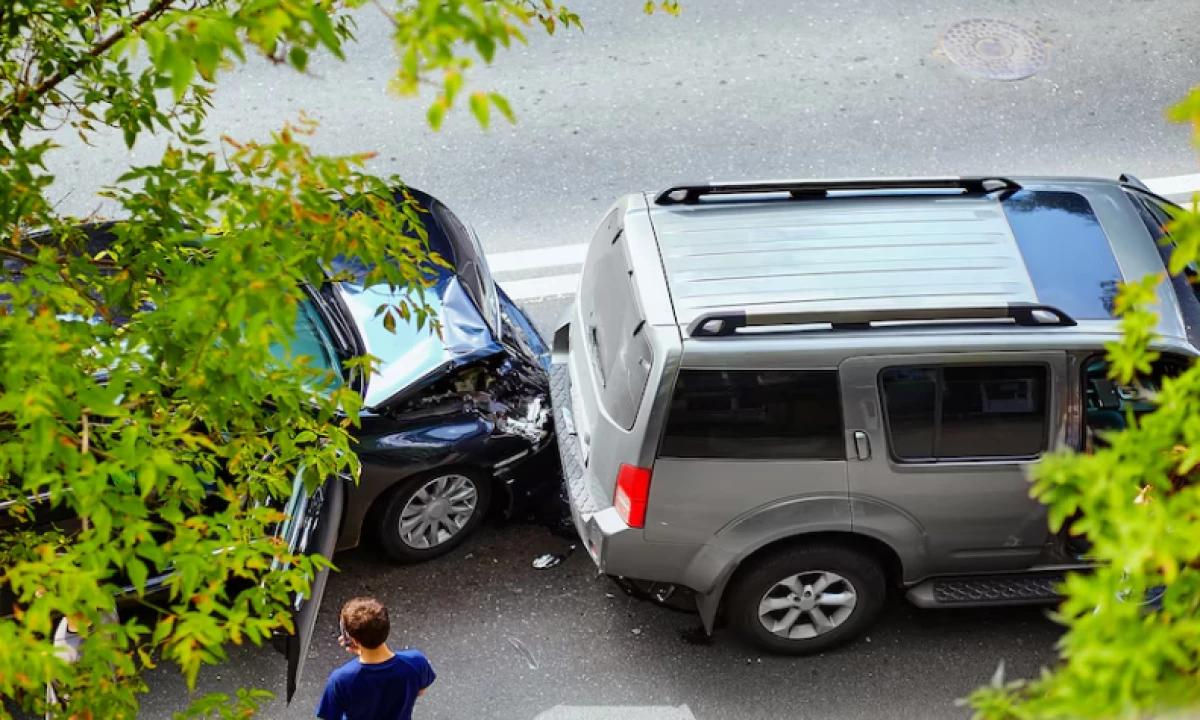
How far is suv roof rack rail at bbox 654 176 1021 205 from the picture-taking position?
239 inches

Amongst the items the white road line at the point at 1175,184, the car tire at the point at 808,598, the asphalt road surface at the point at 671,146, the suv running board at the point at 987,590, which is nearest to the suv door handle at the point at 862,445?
the car tire at the point at 808,598

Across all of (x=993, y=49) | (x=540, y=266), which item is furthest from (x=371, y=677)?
(x=993, y=49)

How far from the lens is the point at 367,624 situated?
475cm

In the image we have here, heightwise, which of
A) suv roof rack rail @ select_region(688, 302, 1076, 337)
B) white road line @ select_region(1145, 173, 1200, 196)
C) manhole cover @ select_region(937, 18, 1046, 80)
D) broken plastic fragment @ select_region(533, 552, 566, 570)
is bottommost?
broken plastic fragment @ select_region(533, 552, 566, 570)

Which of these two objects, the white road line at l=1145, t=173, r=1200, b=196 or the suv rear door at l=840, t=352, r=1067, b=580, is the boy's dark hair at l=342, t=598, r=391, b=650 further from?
the white road line at l=1145, t=173, r=1200, b=196

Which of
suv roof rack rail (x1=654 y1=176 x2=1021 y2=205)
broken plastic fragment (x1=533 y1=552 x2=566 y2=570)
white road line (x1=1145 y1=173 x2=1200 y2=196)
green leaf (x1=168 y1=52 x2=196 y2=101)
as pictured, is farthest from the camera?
white road line (x1=1145 y1=173 x2=1200 y2=196)

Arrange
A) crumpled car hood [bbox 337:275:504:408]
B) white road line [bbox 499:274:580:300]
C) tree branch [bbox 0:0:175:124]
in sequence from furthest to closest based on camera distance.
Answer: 1. white road line [bbox 499:274:580:300]
2. crumpled car hood [bbox 337:275:504:408]
3. tree branch [bbox 0:0:175:124]

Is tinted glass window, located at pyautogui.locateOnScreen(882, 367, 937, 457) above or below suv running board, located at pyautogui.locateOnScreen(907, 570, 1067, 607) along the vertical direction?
above

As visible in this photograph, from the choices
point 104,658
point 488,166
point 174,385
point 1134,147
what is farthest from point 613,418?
point 1134,147

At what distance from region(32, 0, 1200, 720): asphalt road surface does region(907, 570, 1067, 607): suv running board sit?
410 millimetres

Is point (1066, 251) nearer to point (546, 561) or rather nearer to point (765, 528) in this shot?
point (765, 528)

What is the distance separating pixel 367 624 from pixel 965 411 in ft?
9.23

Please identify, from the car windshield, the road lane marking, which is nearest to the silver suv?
the road lane marking

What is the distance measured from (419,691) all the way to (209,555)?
1.60 m
